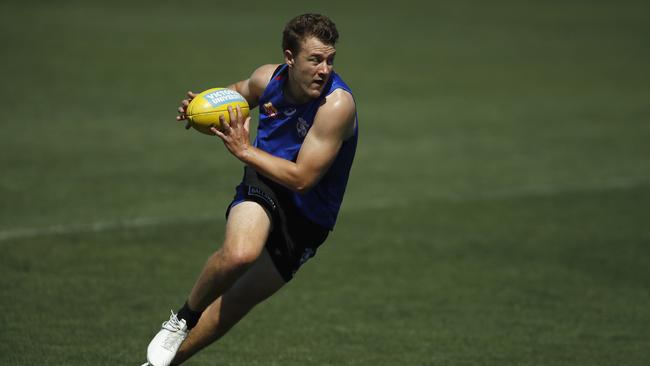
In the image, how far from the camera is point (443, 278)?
1028 centimetres

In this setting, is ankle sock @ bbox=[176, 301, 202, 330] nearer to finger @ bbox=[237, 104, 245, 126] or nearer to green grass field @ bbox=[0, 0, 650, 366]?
green grass field @ bbox=[0, 0, 650, 366]

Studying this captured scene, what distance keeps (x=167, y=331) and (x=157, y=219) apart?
535 cm

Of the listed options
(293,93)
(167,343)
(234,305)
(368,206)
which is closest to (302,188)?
(293,93)

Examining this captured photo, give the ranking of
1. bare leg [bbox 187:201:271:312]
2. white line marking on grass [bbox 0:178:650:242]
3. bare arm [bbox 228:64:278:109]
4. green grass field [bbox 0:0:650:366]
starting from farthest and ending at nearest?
white line marking on grass [bbox 0:178:650:242]
green grass field [bbox 0:0:650:366]
bare arm [bbox 228:64:278:109]
bare leg [bbox 187:201:271:312]

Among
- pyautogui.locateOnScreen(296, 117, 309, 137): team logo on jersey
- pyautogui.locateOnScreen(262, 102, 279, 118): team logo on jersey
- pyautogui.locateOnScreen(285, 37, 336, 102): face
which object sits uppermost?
pyautogui.locateOnScreen(285, 37, 336, 102): face

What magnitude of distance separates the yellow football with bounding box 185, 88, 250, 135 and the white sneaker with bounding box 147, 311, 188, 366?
140cm

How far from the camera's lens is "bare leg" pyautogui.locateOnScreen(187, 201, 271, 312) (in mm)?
6602

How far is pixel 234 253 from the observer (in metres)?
6.57

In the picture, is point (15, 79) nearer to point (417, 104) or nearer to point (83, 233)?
point (417, 104)

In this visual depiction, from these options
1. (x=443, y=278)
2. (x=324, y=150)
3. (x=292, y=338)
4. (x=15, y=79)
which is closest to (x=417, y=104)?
(x=15, y=79)

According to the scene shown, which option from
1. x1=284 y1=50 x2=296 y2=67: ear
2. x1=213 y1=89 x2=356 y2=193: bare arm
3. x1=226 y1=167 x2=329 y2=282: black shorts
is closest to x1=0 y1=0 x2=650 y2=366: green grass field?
x1=226 y1=167 x2=329 y2=282: black shorts

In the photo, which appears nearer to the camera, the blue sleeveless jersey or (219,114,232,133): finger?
(219,114,232,133): finger

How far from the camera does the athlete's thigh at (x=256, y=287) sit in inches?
282

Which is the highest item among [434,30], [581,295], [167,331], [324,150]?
[324,150]
